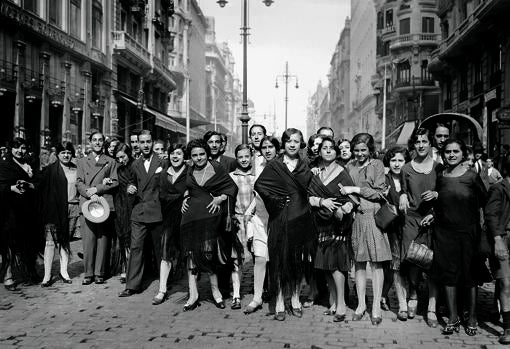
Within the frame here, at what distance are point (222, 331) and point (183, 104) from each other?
203ft

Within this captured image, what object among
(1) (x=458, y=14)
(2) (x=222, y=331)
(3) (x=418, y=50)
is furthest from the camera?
(3) (x=418, y=50)

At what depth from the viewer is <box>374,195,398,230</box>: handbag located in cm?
618

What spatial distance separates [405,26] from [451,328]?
4651cm

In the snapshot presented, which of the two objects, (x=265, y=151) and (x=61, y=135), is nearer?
(x=265, y=151)

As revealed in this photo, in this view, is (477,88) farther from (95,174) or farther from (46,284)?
(46,284)

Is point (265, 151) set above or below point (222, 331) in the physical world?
above

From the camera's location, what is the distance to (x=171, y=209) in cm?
745

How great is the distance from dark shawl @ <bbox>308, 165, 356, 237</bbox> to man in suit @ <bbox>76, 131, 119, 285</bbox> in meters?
3.45

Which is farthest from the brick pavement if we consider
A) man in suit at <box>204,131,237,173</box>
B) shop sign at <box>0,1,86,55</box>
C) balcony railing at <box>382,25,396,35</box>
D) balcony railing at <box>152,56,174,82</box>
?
balcony railing at <box>382,25,396,35</box>

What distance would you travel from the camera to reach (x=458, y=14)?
3269cm

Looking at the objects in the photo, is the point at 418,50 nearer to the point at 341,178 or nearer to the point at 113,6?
the point at 113,6

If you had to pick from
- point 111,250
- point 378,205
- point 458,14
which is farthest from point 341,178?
point 458,14

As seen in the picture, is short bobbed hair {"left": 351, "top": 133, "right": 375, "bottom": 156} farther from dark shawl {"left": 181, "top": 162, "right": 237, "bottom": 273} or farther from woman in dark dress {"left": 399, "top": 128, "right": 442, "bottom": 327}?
dark shawl {"left": 181, "top": 162, "right": 237, "bottom": 273}

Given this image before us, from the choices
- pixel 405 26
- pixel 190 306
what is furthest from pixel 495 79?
pixel 405 26
